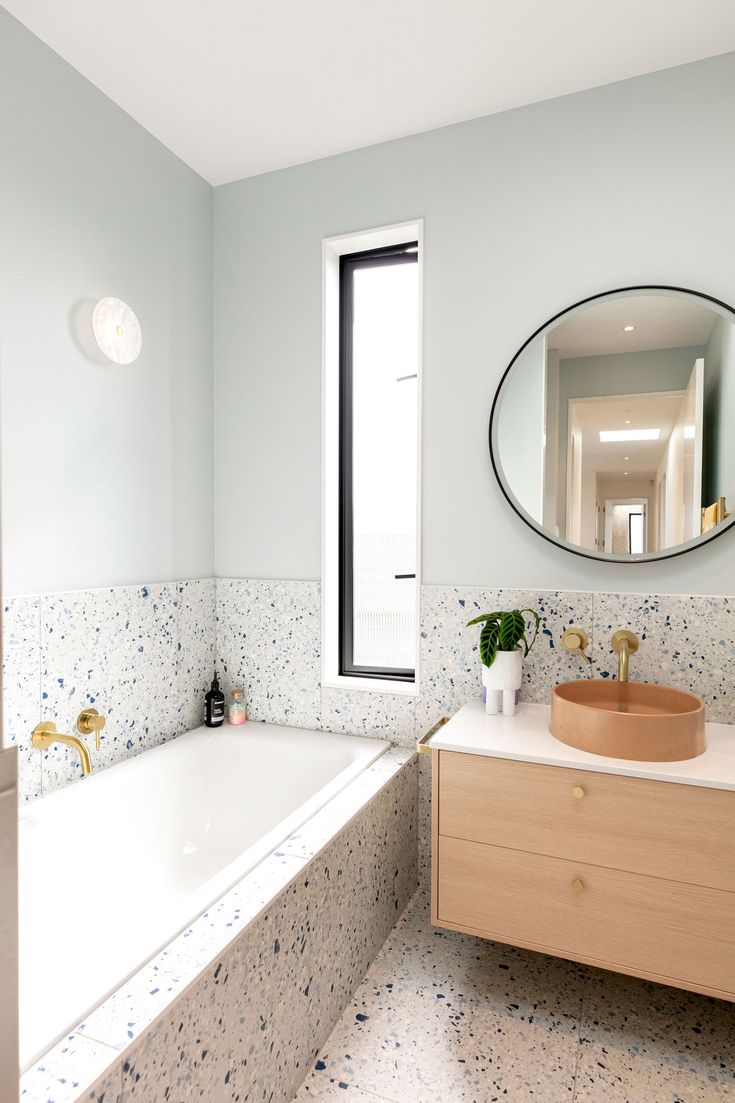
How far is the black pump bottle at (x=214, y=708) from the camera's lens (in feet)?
8.26

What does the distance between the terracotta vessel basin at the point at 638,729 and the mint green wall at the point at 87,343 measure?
1.48 meters

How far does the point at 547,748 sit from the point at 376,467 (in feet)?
4.47

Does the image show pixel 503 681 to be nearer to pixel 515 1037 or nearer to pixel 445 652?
pixel 445 652

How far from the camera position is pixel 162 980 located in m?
1.14

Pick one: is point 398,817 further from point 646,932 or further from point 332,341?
point 332,341

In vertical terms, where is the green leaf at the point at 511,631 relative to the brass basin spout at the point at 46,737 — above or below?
above

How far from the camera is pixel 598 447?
2078mm


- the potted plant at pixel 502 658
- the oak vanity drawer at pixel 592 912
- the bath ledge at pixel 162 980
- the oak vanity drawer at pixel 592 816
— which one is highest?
the potted plant at pixel 502 658

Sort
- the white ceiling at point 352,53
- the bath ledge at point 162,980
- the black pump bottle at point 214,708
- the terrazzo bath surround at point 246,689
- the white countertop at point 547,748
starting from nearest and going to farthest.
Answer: the bath ledge at point 162,980 < the terrazzo bath surround at point 246,689 < the white countertop at point 547,748 < the white ceiling at point 352,53 < the black pump bottle at point 214,708

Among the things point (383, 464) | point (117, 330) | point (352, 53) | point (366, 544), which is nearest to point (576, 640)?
point (366, 544)

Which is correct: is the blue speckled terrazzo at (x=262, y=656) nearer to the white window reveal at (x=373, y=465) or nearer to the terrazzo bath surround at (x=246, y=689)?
the terrazzo bath surround at (x=246, y=689)

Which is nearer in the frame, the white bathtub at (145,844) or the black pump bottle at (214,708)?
the white bathtub at (145,844)

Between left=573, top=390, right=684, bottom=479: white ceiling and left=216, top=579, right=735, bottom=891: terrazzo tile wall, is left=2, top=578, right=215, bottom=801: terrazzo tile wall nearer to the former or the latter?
left=216, top=579, right=735, bottom=891: terrazzo tile wall

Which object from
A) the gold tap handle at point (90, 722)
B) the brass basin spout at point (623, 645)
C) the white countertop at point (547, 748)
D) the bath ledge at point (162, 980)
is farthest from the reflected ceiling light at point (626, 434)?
the gold tap handle at point (90, 722)
